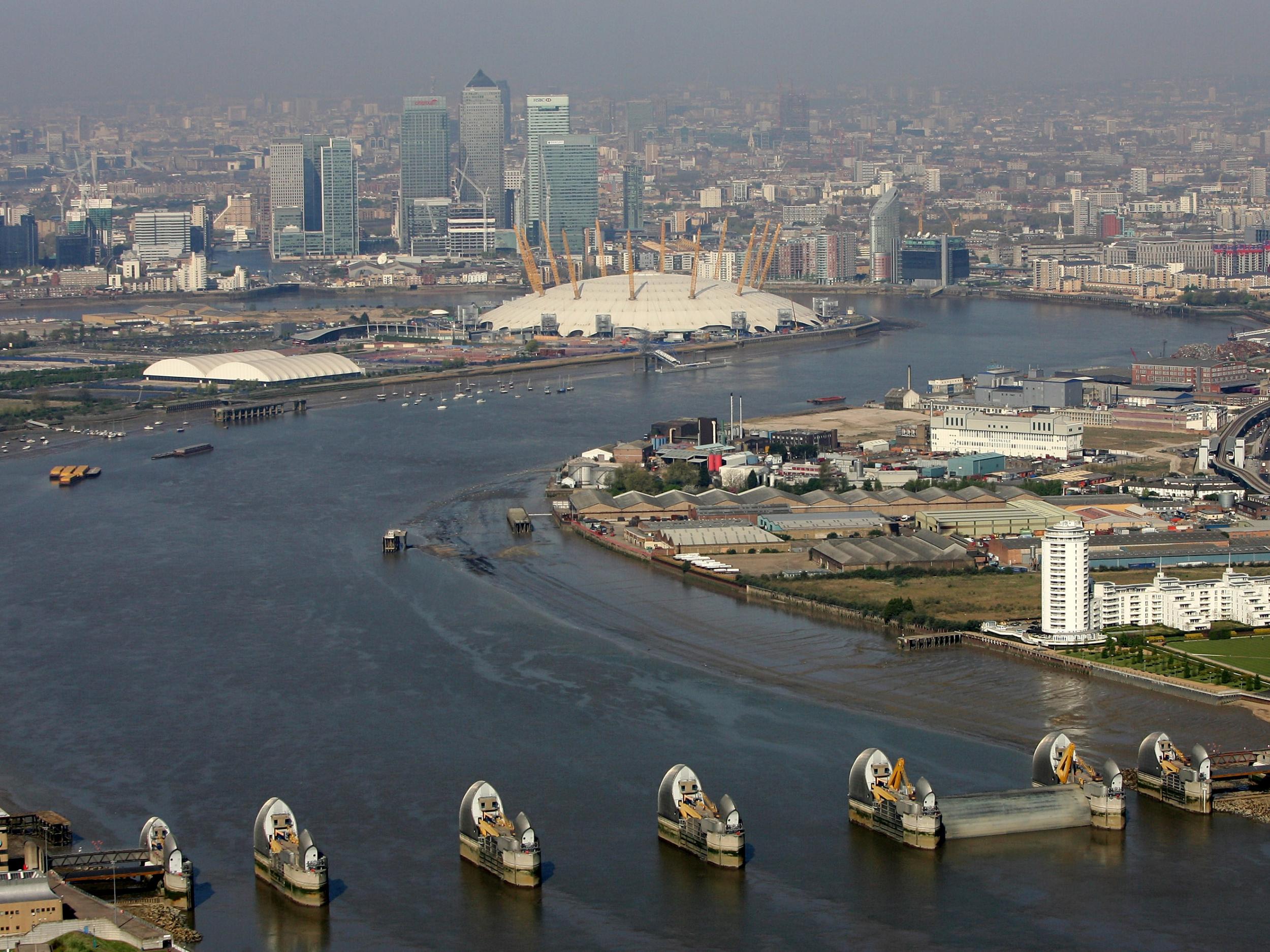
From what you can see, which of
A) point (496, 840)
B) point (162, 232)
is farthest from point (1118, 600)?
point (162, 232)

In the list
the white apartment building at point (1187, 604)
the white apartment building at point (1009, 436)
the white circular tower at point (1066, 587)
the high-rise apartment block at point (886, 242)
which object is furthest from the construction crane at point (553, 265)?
the white circular tower at point (1066, 587)

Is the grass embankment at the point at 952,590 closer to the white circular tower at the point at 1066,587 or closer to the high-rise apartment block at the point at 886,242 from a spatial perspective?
the white circular tower at the point at 1066,587

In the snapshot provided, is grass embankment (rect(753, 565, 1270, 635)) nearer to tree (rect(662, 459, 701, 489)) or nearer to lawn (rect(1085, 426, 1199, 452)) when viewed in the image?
tree (rect(662, 459, 701, 489))

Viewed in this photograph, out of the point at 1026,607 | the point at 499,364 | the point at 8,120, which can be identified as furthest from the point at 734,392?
the point at 8,120

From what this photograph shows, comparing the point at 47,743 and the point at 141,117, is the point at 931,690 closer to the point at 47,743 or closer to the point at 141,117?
the point at 47,743

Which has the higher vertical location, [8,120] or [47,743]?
[8,120]

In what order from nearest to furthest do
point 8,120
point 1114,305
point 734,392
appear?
point 734,392, point 1114,305, point 8,120

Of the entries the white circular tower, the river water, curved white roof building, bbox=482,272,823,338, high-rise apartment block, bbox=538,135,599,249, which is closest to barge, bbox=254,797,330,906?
the river water
